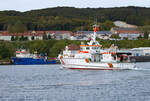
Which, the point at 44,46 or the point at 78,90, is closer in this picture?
the point at 78,90

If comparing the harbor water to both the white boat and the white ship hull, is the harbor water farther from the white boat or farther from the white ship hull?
the white boat

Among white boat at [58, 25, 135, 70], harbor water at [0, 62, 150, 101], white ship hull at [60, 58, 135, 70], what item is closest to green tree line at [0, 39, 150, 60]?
white ship hull at [60, 58, 135, 70]

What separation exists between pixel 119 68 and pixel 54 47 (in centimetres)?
6444

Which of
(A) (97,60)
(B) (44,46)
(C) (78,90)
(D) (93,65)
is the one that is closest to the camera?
(C) (78,90)

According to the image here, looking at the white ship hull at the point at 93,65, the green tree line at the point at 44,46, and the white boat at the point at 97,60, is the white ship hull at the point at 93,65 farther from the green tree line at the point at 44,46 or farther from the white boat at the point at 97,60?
the green tree line at the point at 44,46

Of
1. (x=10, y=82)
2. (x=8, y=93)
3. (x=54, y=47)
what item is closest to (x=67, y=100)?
(x=8, y=93)

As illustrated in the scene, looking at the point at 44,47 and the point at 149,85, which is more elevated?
the point at 149,85

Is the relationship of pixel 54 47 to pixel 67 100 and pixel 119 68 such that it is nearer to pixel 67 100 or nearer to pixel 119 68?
pixel 119 68

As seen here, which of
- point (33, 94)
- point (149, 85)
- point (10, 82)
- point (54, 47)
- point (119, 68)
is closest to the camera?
point (33, 94)

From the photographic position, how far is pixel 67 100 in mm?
44750

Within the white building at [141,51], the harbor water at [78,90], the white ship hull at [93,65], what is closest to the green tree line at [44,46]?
the white building at [141,51]

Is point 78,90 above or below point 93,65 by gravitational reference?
above

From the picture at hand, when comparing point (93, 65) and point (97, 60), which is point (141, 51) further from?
point (93, 65)

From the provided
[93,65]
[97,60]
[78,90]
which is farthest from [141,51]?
[78,90]
